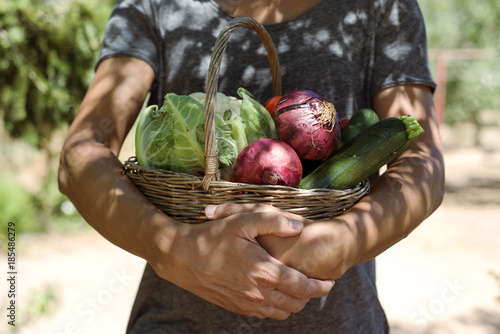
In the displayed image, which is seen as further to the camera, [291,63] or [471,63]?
[471,63]

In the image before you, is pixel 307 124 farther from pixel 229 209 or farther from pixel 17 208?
pixel 17 208

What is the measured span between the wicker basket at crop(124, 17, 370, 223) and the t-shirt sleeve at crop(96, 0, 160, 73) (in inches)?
18.1

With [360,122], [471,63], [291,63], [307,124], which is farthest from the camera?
[471,63]

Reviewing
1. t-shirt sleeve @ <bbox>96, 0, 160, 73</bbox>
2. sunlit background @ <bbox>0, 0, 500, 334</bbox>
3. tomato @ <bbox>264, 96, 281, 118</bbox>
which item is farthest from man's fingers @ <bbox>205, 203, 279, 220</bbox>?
sunlit background @ <bbox>0, 0, 500, 334</bbox>

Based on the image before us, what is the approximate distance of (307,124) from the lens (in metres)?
1.44

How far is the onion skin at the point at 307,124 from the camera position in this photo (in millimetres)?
1447

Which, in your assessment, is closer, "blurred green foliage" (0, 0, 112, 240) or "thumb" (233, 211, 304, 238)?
"thumb" (233, 211, 304, 238)

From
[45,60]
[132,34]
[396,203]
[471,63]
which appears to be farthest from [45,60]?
[471,63]

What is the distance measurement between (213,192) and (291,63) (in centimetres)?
74

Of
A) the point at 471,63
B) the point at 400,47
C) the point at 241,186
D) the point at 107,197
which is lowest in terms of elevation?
the point at 471,63

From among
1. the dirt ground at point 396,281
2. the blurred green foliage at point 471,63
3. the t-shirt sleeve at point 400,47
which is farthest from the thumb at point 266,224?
the blurred green foliage at point 471,63

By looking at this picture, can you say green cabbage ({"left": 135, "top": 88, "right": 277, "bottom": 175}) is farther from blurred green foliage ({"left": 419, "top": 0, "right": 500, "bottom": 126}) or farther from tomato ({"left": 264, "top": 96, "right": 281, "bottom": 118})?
blurred green foliage ({"left": 419, "top": 0, "right": 500, "bottom": 126})

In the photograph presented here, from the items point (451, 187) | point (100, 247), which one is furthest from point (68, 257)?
point (451, 187)

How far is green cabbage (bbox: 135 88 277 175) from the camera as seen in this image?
1.48m
